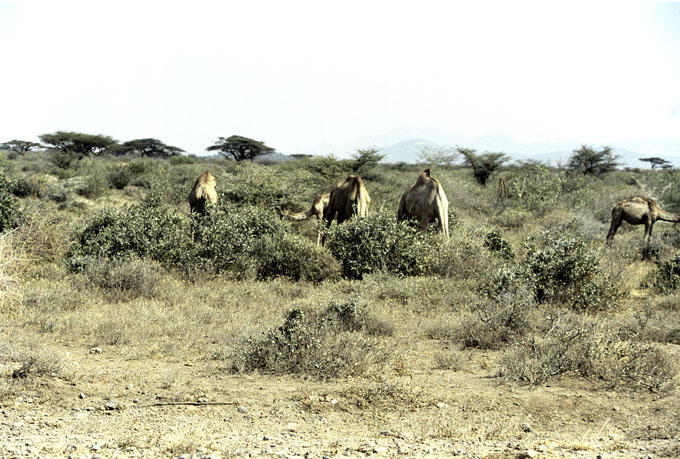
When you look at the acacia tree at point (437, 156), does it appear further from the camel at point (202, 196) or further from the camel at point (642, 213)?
the camel at point (202, 196)

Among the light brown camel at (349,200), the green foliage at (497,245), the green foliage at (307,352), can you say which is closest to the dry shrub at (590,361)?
the green foliage at (307,352)

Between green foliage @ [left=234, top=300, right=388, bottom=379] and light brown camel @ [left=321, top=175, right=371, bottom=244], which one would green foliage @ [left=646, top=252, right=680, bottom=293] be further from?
green foliage @ [left=234, top=300, right=388, bottom=379]

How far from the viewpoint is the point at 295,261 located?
8.55 m

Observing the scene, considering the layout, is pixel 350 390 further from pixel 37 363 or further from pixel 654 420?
pixel 37 363

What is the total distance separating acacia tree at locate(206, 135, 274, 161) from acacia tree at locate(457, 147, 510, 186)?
18788 mm

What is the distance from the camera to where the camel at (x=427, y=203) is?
368 inches

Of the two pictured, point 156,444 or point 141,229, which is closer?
point 156,444

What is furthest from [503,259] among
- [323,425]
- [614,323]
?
[323,425]

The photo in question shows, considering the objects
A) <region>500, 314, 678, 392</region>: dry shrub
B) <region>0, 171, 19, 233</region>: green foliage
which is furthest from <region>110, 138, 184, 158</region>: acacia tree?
<region>500, 314, 678, 392</region>: dry shrub

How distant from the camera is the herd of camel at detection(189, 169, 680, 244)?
31.0ft

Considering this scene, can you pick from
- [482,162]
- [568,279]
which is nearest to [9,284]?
[568,279]

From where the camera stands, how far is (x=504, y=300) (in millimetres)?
6254

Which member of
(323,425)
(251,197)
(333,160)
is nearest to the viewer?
(323,425)

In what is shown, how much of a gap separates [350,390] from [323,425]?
0.53 metres
